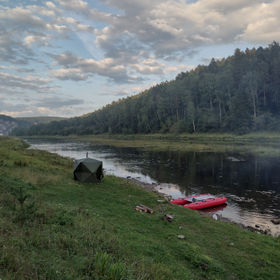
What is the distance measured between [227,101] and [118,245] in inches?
4534

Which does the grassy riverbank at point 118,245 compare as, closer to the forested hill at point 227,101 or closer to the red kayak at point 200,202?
the red kayak at point 200,202

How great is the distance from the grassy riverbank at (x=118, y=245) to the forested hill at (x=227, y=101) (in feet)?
288

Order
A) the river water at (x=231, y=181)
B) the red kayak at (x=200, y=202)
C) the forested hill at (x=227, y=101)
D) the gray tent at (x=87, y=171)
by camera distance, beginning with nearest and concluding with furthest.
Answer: the river water at (x=231, y=181) → the red kayak at (x=200, y=202) → the gray tent at (x=87, y=171) → the forested hill at (x=227, y=101)

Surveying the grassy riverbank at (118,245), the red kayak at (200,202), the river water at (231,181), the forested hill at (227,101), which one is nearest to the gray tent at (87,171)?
the grassy riverbank at (118,245)

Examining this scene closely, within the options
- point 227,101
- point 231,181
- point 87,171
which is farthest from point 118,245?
point 227,101

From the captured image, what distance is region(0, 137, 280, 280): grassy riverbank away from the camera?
19.6 ft

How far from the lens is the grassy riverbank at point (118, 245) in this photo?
5.96m

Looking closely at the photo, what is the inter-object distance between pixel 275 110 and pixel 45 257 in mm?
114386

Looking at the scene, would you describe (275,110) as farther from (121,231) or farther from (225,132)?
(121,231)

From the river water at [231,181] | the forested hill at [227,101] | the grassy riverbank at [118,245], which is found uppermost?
the forested hill at [227,101]

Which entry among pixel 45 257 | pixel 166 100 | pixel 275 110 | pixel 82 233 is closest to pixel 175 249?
pixel 82 233

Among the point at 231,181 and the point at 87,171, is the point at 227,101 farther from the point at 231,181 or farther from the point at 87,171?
the point at 87,171

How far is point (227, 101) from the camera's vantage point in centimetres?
11256

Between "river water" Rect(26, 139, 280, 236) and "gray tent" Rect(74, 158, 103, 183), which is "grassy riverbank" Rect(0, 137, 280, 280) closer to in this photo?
"gray tent" Rect(74, 158, 103, 183)
